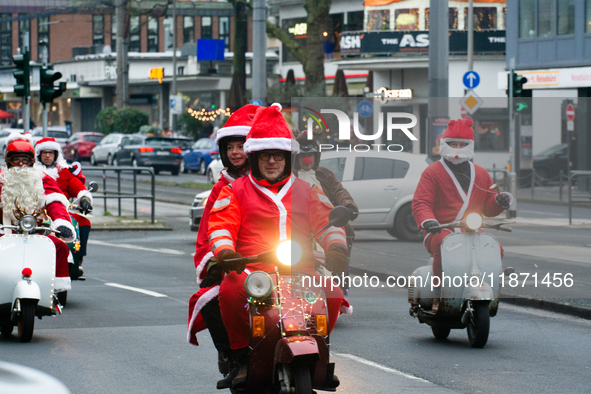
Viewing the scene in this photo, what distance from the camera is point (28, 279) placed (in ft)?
27.6

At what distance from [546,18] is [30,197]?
30.4 meters

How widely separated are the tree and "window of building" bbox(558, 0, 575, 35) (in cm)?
849

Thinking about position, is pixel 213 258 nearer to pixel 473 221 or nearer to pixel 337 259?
pixel 337 259

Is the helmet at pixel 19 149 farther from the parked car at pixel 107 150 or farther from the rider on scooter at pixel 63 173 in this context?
the parked car at pixel 107 150

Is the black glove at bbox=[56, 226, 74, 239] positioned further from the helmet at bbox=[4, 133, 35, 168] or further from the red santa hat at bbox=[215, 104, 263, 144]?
the red santa hat at bbox=[215, 104, 263, 144]

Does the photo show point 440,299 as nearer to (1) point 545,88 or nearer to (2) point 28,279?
(2) point 28,279

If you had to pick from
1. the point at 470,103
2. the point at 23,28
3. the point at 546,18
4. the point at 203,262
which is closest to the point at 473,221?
the point at 203,262

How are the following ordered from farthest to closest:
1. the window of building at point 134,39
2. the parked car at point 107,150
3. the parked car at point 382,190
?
the window of building at point 134,39
the parked car at point 107,150
the parked car at point 382,190

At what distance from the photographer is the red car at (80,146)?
159ft

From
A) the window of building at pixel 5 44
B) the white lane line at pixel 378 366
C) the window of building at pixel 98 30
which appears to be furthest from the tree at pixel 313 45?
the window of building at pixel 5 44

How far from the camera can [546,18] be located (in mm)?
36312

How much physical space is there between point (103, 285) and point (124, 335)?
3.40m

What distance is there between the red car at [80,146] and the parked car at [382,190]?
Answer: 32.4 m

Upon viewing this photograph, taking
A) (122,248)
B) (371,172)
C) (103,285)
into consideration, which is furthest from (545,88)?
(103,285)
